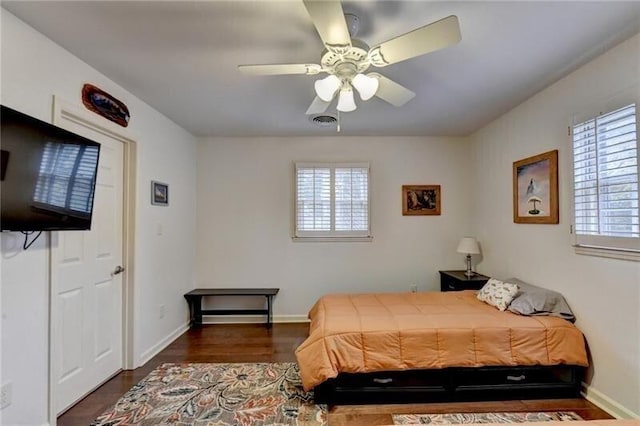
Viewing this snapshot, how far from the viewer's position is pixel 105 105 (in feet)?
8.58

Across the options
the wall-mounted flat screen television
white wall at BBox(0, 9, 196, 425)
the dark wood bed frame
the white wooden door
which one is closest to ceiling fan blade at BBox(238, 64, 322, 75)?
the wall-mounted flat screen television

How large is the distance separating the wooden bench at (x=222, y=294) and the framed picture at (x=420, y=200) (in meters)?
2.12

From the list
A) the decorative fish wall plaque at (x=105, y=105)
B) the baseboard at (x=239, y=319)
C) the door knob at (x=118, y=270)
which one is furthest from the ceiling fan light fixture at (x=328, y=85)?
the baseboard at (x=239, y=319)

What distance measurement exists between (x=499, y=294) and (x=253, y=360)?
7.85 feet

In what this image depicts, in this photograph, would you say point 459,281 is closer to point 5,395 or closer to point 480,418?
point 480,418

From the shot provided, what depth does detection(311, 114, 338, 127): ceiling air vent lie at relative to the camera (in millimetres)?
3467

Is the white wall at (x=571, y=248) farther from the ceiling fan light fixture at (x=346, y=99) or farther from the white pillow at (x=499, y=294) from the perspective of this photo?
the ceiling fan light fixture at (x=346, y=99)

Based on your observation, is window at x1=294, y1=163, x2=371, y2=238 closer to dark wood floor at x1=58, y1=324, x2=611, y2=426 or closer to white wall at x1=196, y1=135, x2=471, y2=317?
white wall at x1=196, y1=135, x2=471, y2=317

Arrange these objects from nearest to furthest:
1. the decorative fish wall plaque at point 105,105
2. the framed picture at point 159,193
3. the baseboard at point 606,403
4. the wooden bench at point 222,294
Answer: the baseboard at point 606,403 < the decorative fish wall plaque at point 105,105 < the framed picture at point 159,193 < the wooden bench at point 222,294

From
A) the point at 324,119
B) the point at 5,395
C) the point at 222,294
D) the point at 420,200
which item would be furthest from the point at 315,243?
the point at 5,395

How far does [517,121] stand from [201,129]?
11.8 ft

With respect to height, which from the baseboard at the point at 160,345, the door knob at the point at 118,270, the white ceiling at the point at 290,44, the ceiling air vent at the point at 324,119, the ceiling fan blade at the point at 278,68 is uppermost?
the white ceiling at the point at 290,44

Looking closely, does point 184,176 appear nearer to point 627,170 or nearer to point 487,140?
point 487,140

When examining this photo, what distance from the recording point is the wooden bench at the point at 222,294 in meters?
4.17
